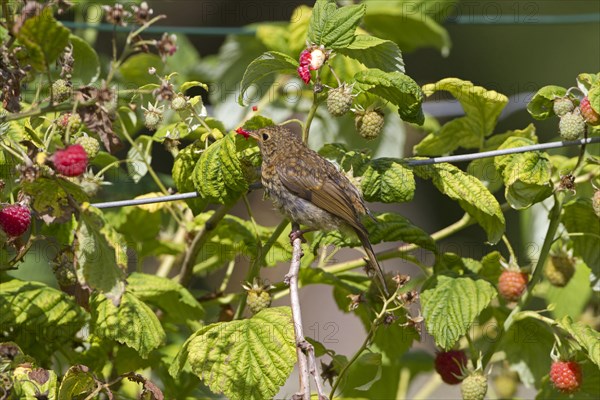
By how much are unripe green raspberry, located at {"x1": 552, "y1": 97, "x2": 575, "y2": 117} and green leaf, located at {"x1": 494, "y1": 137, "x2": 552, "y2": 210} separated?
0.17 meters

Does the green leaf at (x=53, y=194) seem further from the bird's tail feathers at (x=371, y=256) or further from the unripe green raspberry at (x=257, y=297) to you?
the bird's tail feathers at (x=371, y=256)

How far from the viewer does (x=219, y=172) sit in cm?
283

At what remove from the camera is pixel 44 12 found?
2104 millimetres

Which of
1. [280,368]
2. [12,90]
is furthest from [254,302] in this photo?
[12,90]

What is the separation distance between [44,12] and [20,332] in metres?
1.20

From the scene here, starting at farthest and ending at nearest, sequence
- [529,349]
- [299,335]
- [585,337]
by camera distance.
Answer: [529,349], [585,337], [299,335]

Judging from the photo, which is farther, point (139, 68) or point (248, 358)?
point (139, 68)

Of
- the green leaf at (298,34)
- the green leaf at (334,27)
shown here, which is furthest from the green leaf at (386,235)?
the green leaf at (298,34)

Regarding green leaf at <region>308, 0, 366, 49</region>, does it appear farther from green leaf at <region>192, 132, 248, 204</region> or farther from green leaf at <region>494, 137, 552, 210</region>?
green leaf at <region>494, 137, 552, 210</region>

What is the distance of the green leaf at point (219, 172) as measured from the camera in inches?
111

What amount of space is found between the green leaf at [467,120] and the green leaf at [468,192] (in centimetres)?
26

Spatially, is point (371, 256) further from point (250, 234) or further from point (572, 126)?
point (572, 126)

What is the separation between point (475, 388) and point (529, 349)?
533 mm

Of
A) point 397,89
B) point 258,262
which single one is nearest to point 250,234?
point 258,262
